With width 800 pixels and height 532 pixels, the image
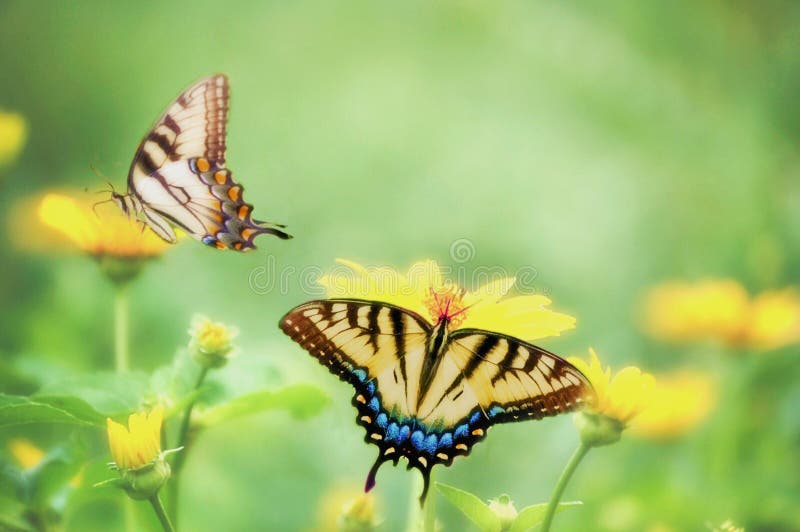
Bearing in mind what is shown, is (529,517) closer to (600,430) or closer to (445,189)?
(600,430)

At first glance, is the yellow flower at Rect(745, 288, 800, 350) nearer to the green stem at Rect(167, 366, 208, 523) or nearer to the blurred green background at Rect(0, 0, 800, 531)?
the blurred green background at Rect(0, 0, 800, 531)

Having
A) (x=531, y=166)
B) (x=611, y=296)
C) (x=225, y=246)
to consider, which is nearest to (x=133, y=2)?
(x=531, y=166)

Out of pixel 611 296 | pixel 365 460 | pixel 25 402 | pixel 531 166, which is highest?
pixel 531 166

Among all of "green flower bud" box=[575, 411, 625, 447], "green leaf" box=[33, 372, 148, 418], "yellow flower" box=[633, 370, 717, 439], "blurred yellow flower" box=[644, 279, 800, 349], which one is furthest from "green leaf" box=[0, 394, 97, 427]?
"blurred yellow flower" box=[644, 279, 800, 349]

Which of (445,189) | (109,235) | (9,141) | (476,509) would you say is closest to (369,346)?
(476,509)

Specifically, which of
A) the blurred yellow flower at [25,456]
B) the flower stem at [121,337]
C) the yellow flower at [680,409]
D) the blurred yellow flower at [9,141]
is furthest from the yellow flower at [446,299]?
the yellow flower at [680,409]

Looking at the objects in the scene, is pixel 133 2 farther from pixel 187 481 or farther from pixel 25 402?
pixel 25 402

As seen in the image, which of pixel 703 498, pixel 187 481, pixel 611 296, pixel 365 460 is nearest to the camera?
pixel 703 498
